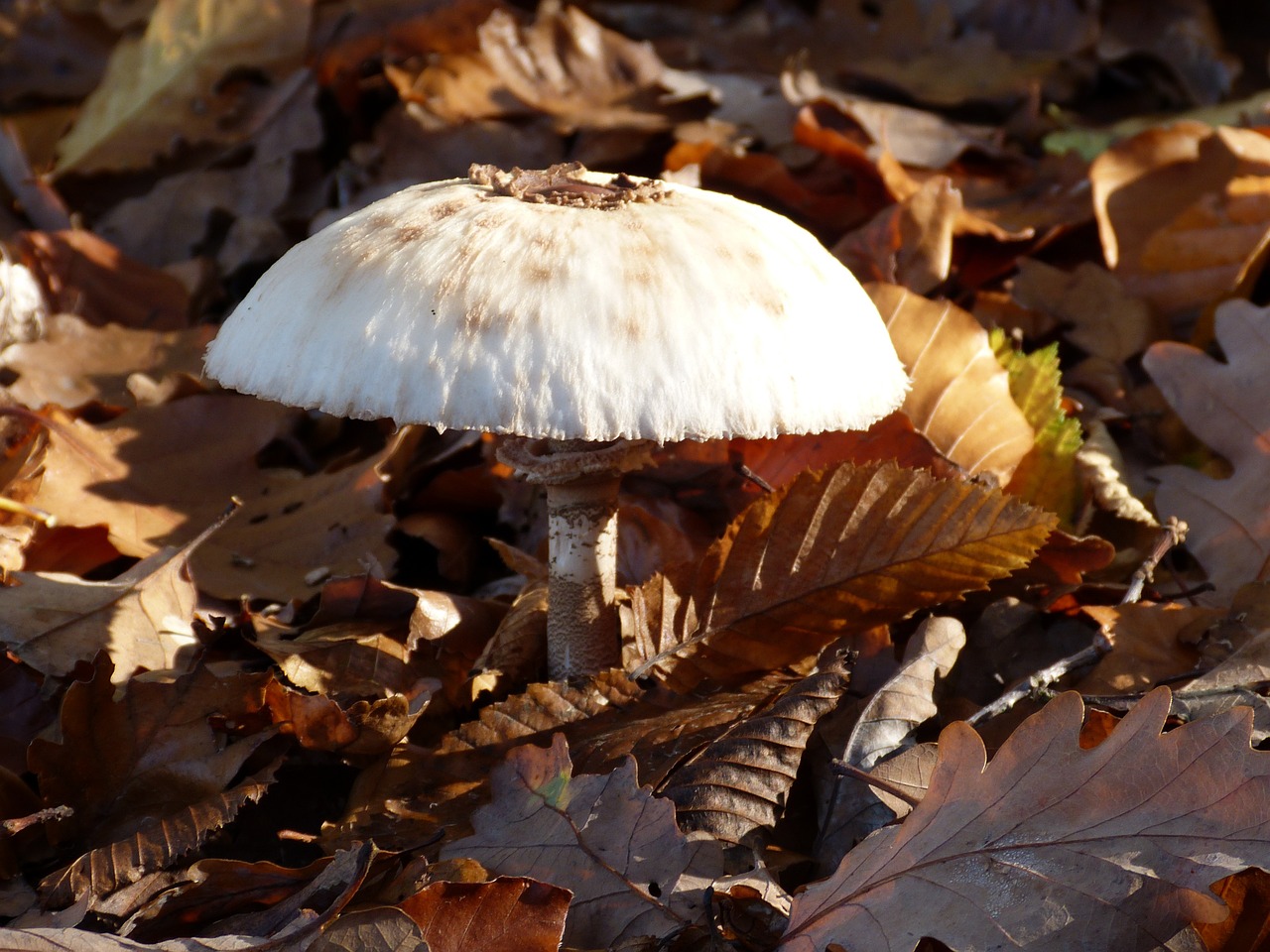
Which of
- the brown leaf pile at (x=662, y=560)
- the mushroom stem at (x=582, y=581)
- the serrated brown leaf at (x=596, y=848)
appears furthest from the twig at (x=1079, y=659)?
the mushroom stem at (x=582, y=581)

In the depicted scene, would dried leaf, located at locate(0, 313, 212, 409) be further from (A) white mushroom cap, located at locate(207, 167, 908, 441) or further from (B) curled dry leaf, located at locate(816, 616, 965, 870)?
(B) curled dry leaf, located at locate(816, 616, 965, 870)

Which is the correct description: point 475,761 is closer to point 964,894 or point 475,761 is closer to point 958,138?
point 964,894

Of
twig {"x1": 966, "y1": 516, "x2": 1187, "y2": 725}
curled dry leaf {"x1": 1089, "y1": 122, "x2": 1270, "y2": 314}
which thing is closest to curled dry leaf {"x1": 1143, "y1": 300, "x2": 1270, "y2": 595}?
twig {"x1": 966, "y1": 516, "x2": 1187, "y2": 725}

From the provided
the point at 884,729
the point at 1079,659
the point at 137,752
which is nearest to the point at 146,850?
the point at 137,752

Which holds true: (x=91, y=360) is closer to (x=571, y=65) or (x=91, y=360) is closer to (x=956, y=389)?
(x=571, y=65)

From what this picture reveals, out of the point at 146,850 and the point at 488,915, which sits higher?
the point at 488,915
